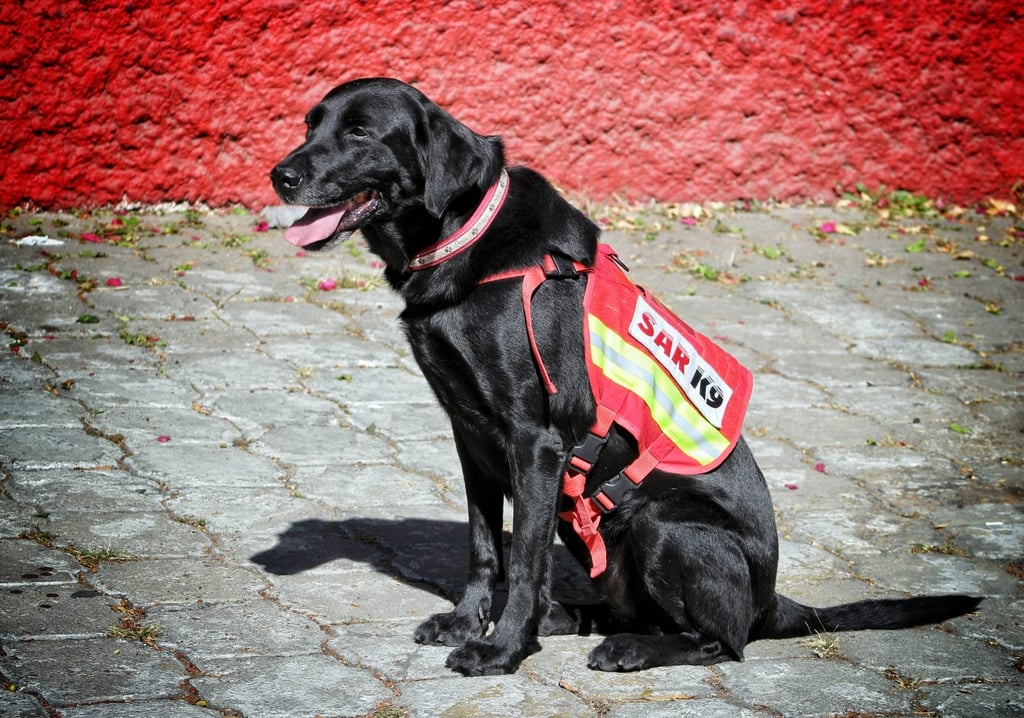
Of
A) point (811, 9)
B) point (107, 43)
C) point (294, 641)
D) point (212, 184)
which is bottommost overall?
point (294, 641)

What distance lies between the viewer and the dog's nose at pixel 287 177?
10.7 feet

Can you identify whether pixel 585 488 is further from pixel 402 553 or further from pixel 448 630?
pixel 402 553

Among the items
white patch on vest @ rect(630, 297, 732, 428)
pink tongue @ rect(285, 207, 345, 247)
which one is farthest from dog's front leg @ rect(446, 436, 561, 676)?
pink tongue @ rect(285, 207, 345, 247)

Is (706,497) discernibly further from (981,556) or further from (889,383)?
(889,383)

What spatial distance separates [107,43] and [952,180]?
655 centimetres

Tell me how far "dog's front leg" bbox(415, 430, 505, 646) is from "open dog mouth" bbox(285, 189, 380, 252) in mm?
700

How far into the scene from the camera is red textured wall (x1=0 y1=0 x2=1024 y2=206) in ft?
24.2

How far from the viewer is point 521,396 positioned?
313 centimetres

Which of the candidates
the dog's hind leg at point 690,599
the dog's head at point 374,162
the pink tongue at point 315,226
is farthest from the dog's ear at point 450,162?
the dog's hind leg at point 690,599

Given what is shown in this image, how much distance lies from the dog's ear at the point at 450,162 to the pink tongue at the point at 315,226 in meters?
0.31

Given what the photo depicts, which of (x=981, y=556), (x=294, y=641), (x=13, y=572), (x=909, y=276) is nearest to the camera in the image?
(x=294, y=641)

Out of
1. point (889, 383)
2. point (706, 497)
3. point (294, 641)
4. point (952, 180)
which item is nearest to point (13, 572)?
point (294, 641)

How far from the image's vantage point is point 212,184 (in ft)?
25.9

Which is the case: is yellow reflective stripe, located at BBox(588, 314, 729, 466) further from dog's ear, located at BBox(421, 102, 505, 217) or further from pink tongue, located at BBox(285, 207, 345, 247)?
pink tongue, located at BBox(285, 207, 345, 247)
